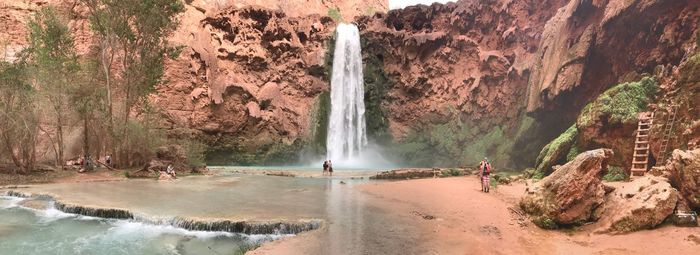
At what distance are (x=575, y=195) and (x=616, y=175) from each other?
9149 millimetres

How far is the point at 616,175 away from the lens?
17.3m

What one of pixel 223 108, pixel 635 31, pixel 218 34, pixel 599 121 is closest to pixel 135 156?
pixel 223 108

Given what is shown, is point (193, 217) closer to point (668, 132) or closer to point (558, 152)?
point (668, 132)

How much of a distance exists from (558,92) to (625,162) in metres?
Answer: 9.16

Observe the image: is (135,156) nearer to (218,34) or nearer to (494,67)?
(218,34)

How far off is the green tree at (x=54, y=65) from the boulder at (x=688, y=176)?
26.7m

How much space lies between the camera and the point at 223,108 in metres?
38.6

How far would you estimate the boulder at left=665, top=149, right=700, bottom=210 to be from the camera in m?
9.38

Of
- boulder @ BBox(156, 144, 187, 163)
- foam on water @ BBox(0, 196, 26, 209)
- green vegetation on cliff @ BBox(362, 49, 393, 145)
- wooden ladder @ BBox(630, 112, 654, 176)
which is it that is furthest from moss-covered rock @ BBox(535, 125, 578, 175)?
green vegetation on cliff @ BBox(362, 49, 393, 145)

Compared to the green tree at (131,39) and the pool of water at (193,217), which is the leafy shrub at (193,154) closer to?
the green tree at (131,39)

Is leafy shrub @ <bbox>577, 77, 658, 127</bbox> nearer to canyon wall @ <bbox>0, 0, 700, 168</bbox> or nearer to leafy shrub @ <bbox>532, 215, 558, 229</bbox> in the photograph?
canyon wall @ <bbox>0, 0, 700, 168</bbox>

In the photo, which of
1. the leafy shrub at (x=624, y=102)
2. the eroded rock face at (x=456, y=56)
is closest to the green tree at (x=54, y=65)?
the leafy shrub at (x=624, y=102)

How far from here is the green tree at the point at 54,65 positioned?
830 inches

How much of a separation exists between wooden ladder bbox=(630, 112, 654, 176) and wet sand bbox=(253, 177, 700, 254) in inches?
264
